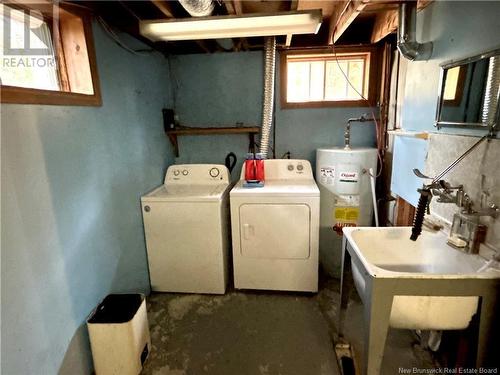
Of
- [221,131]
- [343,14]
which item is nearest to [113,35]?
[221,131]

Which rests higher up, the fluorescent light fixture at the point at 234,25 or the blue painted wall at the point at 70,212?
the fluorescent light fixture at the point at 234,25

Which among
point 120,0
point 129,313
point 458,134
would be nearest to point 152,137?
point 120,0

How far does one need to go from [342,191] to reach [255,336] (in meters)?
1.38

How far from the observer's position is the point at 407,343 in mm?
1878

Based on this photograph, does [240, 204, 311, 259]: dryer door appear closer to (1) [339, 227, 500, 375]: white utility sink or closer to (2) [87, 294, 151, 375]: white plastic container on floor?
(1) [339, 227, 500, 375]: white utility sink

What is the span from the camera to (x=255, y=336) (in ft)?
6.56

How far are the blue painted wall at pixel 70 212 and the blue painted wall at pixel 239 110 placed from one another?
1.78 feet

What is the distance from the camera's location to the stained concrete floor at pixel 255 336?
5.76ft

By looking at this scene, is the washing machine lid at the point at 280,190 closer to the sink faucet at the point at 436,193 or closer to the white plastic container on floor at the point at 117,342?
the sink faucet at the point at 436,193

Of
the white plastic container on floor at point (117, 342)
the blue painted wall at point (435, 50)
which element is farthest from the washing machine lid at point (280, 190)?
the white plastic container on floor at point (117, 342)

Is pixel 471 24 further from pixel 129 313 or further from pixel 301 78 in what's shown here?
pixel 129 313

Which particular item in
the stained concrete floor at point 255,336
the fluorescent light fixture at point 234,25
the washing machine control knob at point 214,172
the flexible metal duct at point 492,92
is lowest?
the stained concrete floor at point 255,336

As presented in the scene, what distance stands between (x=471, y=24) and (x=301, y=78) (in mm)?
1693

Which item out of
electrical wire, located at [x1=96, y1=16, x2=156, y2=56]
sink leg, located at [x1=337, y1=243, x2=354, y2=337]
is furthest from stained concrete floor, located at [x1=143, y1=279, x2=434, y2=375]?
electrical wire, located at [x1=96, y1=16, x2=156, y2=56]
